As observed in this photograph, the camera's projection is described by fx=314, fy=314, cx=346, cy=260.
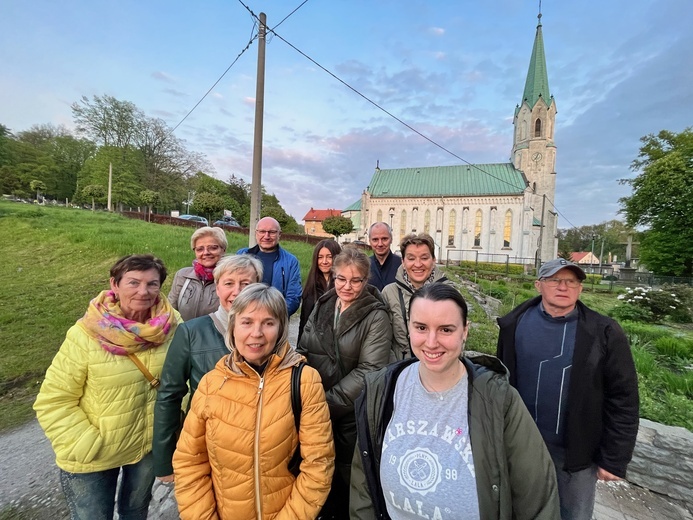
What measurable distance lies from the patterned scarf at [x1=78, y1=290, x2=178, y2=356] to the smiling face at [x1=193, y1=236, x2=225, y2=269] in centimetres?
92

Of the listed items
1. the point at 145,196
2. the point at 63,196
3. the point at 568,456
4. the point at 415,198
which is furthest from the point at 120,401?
the point at 63,196

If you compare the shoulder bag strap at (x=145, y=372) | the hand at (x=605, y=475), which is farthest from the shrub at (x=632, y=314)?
the shoulder bag strap at (x=145, y=372)

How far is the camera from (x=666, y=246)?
25.3 metres

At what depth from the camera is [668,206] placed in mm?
25406

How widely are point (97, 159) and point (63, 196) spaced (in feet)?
53.5

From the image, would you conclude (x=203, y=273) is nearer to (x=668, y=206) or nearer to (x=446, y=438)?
(x=446, y=438)

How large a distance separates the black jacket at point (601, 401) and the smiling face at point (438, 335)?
956 mm

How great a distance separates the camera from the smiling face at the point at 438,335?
133 centimetres

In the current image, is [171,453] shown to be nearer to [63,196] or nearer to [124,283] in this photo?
[124,283]

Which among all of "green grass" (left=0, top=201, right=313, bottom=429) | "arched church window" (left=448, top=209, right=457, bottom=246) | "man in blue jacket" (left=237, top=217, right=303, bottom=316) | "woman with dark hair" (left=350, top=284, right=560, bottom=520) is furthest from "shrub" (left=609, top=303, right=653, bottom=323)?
"arched church window" (left=448, top=209, right=457, bottom=246)

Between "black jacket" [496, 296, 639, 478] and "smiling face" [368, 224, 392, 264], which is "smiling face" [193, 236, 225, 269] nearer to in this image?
"smiling face" [368, 224, 392, 264]

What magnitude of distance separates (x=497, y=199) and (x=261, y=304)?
4814 cm

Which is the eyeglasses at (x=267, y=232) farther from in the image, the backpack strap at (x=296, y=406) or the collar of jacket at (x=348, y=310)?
the backpack strap at (x=296, y=406)

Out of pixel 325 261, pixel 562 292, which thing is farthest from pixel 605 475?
pixel 325 261
